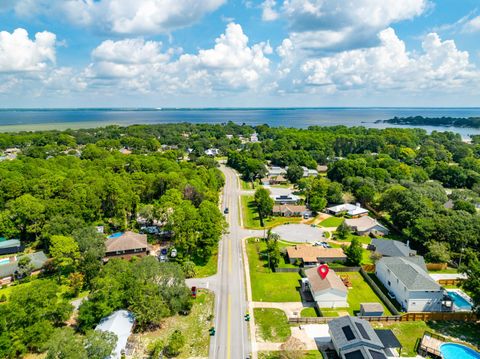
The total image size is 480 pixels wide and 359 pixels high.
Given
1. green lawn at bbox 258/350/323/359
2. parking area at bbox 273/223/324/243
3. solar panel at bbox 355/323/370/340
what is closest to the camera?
solar panel at bbox 355/323/370/340

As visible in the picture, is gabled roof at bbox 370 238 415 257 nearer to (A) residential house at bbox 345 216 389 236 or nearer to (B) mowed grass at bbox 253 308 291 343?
(A) residential house at bbox 345 216 389 236

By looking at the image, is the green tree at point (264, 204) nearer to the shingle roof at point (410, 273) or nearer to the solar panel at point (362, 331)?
the shingle roof at point (410, 273)

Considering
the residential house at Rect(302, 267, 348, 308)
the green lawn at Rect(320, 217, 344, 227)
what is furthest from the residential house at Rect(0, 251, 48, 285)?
the green lawn at Rect(320, 217, 344, 227)

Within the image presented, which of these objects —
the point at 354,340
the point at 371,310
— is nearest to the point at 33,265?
the point at 354,340

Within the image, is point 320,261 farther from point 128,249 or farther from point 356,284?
point 128,249

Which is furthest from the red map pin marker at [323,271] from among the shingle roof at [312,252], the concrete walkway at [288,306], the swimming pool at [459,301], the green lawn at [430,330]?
the swimming pool at [459,301]

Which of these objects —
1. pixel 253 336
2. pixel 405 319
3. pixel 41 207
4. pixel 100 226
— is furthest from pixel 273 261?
pixel 41 207

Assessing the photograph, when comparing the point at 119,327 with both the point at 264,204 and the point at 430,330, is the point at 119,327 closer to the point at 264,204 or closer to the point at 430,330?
the point at 430,330
